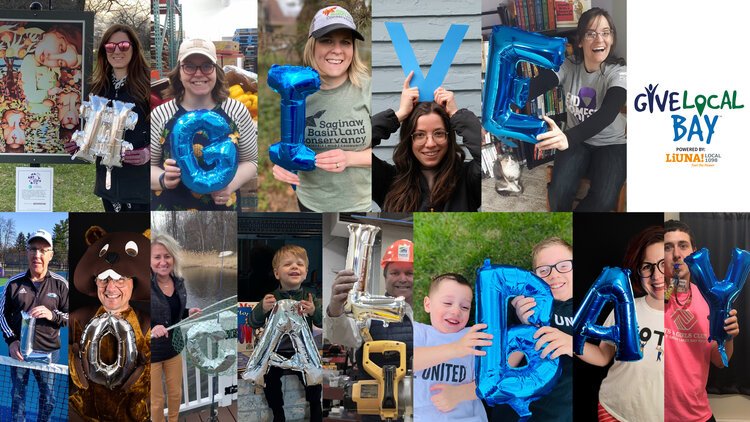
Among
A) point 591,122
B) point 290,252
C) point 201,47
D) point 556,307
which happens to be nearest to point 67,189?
point 201,47

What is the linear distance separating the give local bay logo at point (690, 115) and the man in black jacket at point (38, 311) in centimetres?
420

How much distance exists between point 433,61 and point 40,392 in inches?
141

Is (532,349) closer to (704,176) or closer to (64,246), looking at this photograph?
(704,176)

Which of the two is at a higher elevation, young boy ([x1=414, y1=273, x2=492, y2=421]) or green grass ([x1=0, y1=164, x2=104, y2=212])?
green grass ([x1=0, y1=164, x2=104, y2=212])

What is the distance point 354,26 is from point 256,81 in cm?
76

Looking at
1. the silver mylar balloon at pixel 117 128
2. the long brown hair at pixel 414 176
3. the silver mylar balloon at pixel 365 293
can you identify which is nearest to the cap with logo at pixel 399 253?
the silver mylar balloon at pixel 365 293

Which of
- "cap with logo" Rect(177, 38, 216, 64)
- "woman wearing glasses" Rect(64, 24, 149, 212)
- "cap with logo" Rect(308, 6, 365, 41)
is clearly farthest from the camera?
"woman wearing glasses" Rect(64, 24, 149, 212)

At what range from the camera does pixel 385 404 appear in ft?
18.1

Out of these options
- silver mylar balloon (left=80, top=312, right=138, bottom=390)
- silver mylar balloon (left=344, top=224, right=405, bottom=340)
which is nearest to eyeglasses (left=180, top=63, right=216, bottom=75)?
silver mylar balloon (left=344, top=224, right=405, bottom=340)

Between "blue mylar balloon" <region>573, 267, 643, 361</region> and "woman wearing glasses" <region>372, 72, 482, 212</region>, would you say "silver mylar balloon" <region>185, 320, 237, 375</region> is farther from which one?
"blue mylar balloon" <region>573, 267, 643, 361</region>

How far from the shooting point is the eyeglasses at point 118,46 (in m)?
5.54

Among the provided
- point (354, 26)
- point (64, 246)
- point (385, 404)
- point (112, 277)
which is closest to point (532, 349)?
point (385, 404)

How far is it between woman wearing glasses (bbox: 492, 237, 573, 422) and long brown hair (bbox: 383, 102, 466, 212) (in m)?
0.73

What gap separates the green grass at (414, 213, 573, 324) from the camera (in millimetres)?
5445
